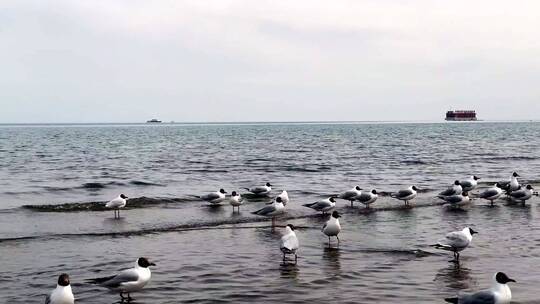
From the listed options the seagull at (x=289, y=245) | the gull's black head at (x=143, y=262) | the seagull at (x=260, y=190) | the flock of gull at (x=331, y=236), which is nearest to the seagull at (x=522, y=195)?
the flock of gull at (x=331, y=236)

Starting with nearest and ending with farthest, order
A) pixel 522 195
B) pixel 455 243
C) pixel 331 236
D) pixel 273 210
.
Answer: pixel 455 243 < pixel 331 236 < pixel 273 210 < pixel 522 195

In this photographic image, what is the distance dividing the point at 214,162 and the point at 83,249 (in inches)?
1271

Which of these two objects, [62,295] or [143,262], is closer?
[62,295]

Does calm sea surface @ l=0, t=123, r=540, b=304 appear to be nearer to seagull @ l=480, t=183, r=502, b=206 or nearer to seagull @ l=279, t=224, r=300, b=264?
seagull @ l=279, t=224, r=300, b=264

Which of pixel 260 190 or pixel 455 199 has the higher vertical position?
pixel 455 199

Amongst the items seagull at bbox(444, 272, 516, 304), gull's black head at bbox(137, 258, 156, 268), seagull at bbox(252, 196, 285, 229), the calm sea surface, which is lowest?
the calm sea surface

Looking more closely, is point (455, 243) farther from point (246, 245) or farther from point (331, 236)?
point (246, 245)

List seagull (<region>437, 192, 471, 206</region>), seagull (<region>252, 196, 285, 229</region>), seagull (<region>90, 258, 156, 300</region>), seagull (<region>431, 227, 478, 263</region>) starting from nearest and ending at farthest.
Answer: seagull (<region>90, 258, 156, 300</region>)
seagull (<region>431, 227, 478, 263</region>)
seagull (<region>252, 196, 285, 229</region>)
seagull (<region>437, 192, 471, 206</region>)

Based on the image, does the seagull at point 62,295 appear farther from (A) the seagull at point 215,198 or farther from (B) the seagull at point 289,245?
(A) the seagull at point 215,198

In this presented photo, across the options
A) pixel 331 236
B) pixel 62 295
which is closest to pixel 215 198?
pixel 331 236

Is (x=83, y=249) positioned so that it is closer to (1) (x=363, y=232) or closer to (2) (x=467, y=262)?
(1) (x=363, y=232)

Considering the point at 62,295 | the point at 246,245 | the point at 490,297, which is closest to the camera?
the point at 490,297

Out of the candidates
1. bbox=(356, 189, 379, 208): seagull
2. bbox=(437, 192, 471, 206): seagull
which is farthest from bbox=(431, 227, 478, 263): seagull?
bbox=(356, 189, 379, 208): seagull

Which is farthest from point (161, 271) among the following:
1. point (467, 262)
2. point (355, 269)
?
point (467, 262)
